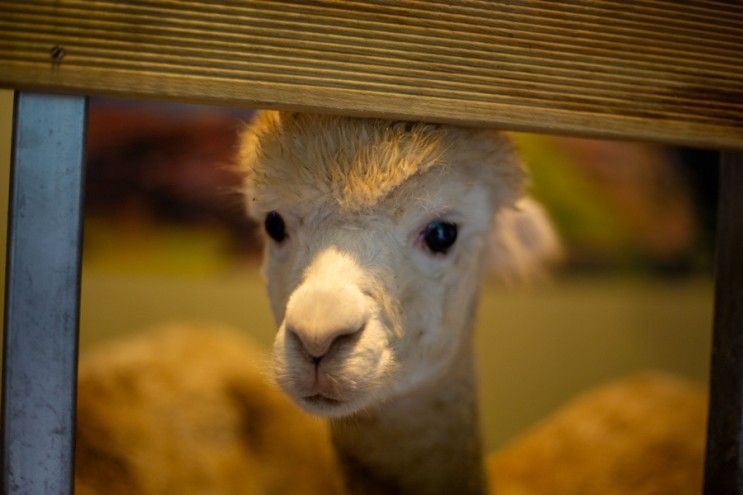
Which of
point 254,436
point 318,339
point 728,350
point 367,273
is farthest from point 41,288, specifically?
point 254,436

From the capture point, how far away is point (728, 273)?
120 cm

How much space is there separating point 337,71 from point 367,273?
1.19ft

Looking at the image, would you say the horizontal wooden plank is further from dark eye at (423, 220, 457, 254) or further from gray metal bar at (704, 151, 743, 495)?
dark eye at (423, 220, 457, 254)

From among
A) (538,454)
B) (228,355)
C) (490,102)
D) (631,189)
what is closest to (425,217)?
(490,102)

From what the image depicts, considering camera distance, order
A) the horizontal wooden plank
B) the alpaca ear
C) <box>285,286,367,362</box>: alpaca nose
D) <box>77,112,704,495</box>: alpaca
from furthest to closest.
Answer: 1. the alpaca ear
2. <box>77,112,704,495</box>: alpaca
3. <box>285,286,367,362</box>: alpaca nose
4. the horizontal wooden plank

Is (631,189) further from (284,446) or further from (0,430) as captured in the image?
(0,430)

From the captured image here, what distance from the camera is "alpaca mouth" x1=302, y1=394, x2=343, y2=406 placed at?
116cm

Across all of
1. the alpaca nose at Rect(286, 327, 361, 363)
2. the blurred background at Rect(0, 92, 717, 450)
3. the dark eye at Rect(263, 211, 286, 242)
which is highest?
the blurred background at Rect(0, 92, 717, 450)

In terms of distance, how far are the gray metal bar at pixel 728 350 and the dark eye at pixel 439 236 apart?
1.55ft

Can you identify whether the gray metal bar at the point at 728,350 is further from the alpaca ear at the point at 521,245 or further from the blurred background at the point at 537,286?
the blurred background at the point at 537,286

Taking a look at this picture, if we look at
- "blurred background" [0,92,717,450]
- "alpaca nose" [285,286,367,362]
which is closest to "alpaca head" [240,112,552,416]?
"alpaca nose" [285,286,367,362]

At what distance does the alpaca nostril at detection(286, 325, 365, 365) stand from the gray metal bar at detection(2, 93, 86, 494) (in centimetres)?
32

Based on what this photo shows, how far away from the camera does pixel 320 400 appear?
3.84 feet

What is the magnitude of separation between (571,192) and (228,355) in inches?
64.0
